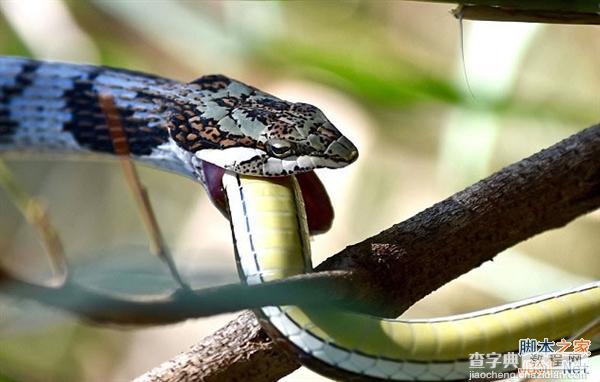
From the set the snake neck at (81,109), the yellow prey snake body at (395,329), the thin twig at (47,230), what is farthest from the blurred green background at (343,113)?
the thin twig at (47,230)

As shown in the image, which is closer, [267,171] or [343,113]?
[267,171]

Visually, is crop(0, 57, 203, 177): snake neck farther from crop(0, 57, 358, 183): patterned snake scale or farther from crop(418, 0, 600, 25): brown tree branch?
crop(418, 0, 600, 25): brown tree branch

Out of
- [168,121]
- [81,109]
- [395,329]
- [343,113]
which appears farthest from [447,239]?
[343,113]

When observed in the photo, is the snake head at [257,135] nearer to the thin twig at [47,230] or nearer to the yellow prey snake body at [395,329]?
the yellow prey snake body at [395,329]

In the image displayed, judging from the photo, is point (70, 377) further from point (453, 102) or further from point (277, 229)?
point (277, 229)

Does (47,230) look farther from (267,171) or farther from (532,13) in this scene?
(532,13)

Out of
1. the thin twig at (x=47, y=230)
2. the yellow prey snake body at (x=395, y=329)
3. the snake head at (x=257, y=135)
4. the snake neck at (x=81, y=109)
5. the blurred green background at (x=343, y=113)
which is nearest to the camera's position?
the thin twig at (x=47, y=230)

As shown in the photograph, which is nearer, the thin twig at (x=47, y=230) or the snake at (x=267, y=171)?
the thin twig at (x=47, y=230)
